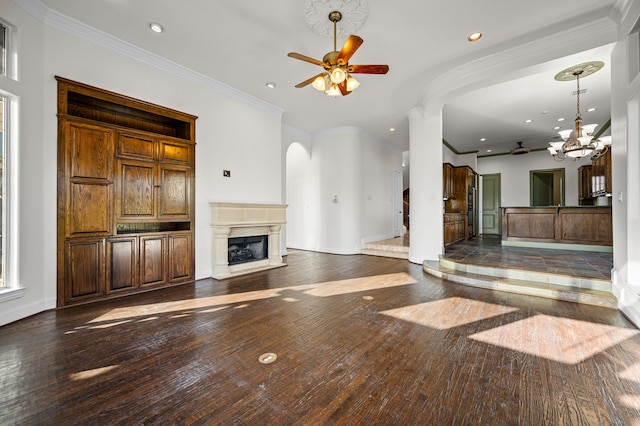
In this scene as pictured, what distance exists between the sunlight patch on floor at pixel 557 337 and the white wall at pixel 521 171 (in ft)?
27.9

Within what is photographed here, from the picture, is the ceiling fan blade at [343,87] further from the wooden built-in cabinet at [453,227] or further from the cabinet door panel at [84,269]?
the wooden built-in cabinet at [453,227]

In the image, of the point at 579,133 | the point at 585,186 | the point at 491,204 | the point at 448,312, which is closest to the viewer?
the point at 448,312

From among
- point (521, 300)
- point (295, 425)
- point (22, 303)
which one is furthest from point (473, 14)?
point (22, 303)

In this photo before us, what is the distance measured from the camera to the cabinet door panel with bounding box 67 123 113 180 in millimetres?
3234

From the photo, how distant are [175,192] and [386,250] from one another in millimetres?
4980

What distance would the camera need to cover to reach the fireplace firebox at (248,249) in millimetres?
5055

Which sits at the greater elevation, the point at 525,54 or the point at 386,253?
the point at 525,54

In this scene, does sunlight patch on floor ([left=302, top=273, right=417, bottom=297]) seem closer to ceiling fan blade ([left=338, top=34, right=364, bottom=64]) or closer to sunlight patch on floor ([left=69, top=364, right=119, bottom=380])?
sunlight patch on floor ([left=69, top=364, right=119, bottom=380])

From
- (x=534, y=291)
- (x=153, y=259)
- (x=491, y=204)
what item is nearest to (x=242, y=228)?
(x=153, y=259)

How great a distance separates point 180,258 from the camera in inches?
167

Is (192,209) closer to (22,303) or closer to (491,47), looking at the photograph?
(22,303)

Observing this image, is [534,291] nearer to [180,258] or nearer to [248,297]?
[248,297]

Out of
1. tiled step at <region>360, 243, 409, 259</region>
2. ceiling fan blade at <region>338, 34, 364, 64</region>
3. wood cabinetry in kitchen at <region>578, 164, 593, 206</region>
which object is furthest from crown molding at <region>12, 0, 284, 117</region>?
wood cabinetry in kitchen at <region>578, 164, 593, 206</region>

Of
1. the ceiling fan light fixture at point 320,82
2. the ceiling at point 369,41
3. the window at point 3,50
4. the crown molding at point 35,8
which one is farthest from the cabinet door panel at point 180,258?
the ceiling fan light fixture at point 320,82
